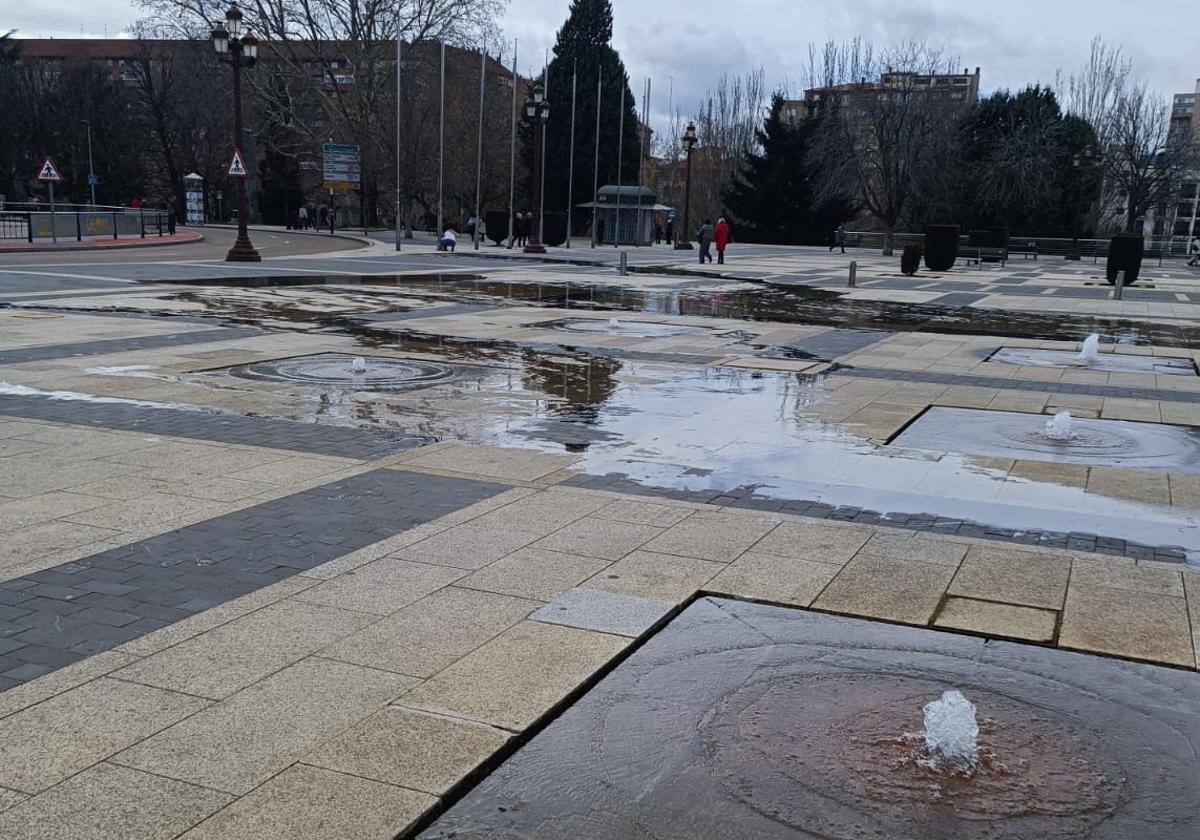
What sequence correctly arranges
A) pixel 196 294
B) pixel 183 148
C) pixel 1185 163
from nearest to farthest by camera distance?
pixel 196 294 < pixel 1185 163 < pixel 183 148

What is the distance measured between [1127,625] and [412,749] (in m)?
3.30

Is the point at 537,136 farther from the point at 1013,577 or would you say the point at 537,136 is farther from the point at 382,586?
the point at 382,586

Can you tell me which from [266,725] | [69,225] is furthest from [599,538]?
[69,225]

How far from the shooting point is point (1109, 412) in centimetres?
1060

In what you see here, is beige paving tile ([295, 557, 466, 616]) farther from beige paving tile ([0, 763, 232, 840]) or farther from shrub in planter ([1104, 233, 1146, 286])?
shrub in planter ([1104, 233, 1146, 286])

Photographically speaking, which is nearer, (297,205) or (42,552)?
(42,552)

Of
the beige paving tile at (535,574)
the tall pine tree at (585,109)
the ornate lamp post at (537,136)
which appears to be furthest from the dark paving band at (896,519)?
the tall pine tree at (585,109)

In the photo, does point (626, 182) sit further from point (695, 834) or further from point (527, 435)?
point (695, 834)

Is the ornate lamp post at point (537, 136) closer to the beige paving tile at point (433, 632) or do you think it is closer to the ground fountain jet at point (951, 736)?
the beige paving tile at point (433, 632)

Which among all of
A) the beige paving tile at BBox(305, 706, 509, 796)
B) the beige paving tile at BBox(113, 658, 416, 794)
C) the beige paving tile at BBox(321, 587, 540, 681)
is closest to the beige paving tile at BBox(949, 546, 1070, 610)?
the beige paving tile at BBox(321, 587, 540, 681)

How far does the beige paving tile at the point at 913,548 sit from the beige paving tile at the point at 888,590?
7cm

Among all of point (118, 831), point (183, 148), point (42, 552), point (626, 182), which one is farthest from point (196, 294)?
point (183, 148)

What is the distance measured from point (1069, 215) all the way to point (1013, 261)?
13.9 metres

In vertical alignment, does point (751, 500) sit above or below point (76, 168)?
below
